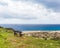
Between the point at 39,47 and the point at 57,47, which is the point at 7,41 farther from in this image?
the point at 57,47

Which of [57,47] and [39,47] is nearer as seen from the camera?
[39,47]

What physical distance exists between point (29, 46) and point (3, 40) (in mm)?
5889

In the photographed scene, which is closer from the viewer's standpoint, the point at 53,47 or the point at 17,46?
the point at 17,46

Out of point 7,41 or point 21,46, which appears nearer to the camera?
point 21,46

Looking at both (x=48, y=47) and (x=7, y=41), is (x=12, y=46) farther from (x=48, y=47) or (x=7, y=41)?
(x=48, y=47)

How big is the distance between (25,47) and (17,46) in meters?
1.48

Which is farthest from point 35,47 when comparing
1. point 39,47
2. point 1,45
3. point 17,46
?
point 1,45

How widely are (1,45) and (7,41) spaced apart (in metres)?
3.66

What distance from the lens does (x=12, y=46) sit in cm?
3947

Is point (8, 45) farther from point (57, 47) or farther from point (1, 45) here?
point (57, 47)

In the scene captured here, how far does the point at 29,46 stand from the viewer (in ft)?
134

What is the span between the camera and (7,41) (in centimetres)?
4309

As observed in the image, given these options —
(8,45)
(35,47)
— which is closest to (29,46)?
(35,47)

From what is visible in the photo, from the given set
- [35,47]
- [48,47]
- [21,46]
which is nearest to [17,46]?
[21,46]
